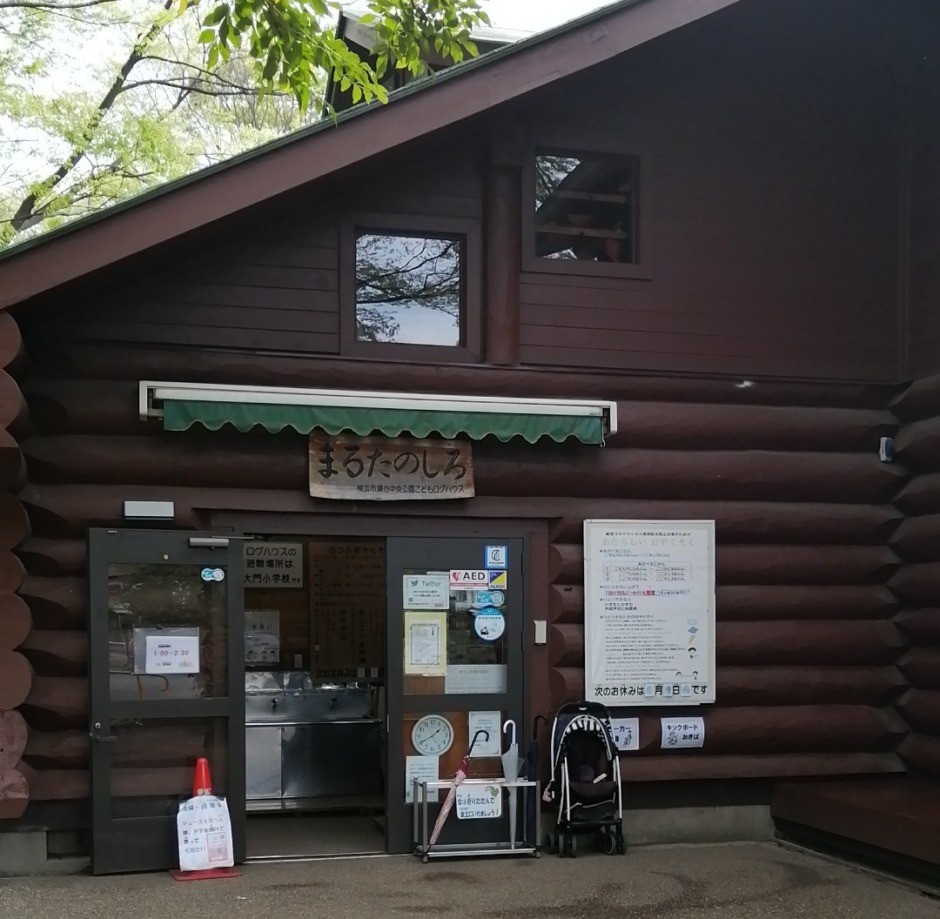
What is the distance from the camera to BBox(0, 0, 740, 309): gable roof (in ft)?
21.4

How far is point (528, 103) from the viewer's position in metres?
8.09

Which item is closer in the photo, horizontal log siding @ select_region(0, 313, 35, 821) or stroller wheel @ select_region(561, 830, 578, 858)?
horizontal log siding @ select_region(0, 313, 35, 821)

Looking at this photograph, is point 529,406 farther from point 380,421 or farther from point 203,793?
point 203,793

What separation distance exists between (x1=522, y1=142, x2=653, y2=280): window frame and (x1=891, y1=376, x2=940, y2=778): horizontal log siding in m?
2.26

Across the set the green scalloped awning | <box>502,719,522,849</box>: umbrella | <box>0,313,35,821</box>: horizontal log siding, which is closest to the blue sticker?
the green scalloped awning

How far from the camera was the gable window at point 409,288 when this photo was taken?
801 centimetres

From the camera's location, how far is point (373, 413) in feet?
24.7

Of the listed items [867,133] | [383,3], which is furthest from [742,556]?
[383,3]

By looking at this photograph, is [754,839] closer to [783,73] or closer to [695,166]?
[695,166]

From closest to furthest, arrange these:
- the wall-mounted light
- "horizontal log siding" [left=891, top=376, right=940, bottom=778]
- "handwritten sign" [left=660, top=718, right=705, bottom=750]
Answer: the wall-mounted light < "handwritten sign" [left=660, top=718, right=705, bottom=750] < "horizontal log siding" [left=891, top=376, right=940, bottom=778]

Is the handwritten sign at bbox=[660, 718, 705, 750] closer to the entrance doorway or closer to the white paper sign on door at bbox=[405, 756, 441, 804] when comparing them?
the entrance doorway

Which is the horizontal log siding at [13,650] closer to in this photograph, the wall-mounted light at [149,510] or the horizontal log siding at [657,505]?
the horizontal log siding at [657,505]

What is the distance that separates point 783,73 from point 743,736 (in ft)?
16.0

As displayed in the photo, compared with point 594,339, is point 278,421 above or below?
below
